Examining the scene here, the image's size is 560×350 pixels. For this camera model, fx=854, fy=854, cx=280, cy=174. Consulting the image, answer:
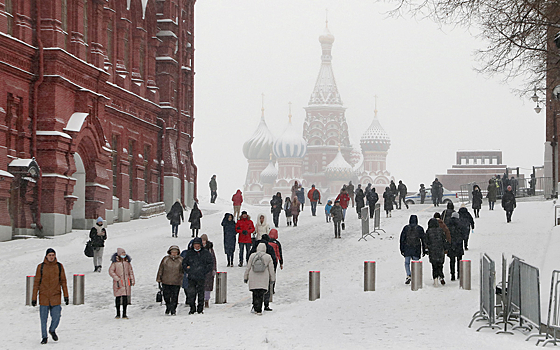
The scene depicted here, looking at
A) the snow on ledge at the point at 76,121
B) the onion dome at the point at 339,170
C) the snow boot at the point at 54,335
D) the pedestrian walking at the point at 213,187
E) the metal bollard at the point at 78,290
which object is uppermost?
the onion dome at the point at 339,170

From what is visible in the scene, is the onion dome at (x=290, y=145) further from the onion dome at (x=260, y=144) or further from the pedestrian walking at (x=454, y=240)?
the pedestrian walking at (x=454, y=240)

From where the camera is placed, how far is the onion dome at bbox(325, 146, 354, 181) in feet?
481

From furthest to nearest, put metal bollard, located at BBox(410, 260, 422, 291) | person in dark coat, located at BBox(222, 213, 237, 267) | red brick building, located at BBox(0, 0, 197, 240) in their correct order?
red brick building, located at BBox(0, 0, 197, 240) < person in dark coat, located at BBox(222, 213, 237, 267) < metal bollard, located at BBox(410, 260, 422, 291)

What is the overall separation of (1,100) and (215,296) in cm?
1491

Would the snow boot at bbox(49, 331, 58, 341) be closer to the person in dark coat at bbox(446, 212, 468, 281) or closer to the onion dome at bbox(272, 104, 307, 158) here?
the person in dark coat at bbox(446, 212, 468, 281)

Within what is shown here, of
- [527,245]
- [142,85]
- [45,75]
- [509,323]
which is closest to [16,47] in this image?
[45,75]

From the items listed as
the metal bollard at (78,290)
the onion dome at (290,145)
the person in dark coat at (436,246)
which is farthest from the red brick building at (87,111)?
the onion dome at (290,145)

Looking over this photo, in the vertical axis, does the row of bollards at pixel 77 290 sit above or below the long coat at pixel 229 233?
below

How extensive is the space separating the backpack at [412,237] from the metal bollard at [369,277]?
1157 mm

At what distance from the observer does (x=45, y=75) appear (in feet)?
104

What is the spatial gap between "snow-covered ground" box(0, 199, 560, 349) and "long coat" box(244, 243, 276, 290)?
0.58 metres

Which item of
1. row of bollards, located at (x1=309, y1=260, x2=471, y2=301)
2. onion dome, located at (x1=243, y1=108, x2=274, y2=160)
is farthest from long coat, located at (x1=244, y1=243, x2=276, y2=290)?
onion dome, located at (x1=243, y1=108, x2=274, y2=160)

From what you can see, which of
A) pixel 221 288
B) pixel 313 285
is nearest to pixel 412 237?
pixel 313 285

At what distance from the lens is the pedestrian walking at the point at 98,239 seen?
21.6 meters
